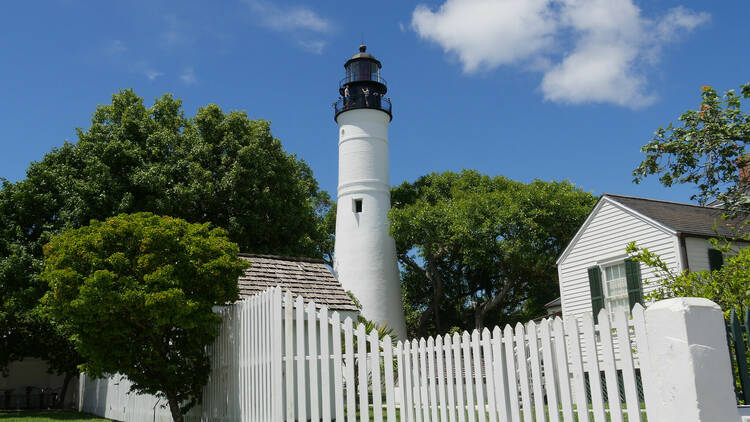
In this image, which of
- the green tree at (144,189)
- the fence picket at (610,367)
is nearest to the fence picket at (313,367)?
the fence picket at (610,367)

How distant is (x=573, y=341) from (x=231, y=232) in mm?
20614

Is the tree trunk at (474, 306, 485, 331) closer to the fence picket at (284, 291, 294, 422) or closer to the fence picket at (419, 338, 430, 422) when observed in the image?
the fence picket at (284, 291, 294, 422)

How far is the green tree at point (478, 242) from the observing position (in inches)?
1093

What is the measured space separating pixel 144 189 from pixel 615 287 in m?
16.7

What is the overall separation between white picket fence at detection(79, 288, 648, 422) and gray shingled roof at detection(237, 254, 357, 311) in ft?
10.1

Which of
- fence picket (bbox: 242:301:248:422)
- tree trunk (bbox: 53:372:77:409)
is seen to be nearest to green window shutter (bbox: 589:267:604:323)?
fence picket (bbox: 242:301:248:422)

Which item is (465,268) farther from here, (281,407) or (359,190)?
(281,407)

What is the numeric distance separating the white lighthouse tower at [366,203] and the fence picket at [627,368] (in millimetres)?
23476

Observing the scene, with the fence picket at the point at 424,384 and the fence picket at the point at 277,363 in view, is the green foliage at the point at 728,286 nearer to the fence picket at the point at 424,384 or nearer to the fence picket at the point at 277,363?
the fence picket at the point at 424,384

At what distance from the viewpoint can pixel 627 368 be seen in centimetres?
497

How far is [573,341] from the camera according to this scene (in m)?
5.46

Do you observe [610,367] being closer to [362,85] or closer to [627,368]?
[627,368]

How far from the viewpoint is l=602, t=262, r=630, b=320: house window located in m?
16.8

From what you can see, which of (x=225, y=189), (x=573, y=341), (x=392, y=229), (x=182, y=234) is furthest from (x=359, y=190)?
(x=573, y=341)
